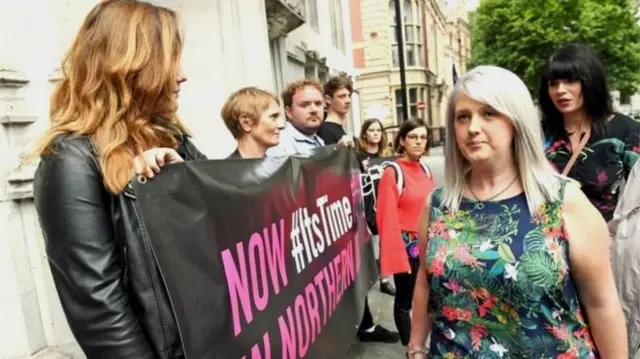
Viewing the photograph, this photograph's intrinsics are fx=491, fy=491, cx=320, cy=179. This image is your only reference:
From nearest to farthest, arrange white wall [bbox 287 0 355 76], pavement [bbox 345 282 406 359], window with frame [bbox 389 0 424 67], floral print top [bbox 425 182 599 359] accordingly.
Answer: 1. floral print top [bbox 425 182 599 359]
2. pavement [bbox 345 282 406 359]
3. white wall [bbox 287 0 355 76]
4. window with frame [bbox 389 0 424 67]

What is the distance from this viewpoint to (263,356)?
1.77m

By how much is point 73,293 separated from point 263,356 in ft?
2.52

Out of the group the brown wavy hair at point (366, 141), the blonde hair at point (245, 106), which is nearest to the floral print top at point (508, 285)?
the blonde hair at point (245, 106)

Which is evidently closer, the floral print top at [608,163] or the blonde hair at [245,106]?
the floral print top at [608,163]

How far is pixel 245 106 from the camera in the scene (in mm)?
2822

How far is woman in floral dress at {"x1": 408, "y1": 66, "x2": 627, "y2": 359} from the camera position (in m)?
1.44

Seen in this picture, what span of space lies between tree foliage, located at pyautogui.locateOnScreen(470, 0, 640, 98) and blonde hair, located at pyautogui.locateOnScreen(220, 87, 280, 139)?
26347 mm

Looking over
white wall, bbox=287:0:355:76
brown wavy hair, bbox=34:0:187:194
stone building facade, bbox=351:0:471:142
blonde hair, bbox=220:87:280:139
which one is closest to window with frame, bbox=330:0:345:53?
white wall, bbox=287:0:355:76

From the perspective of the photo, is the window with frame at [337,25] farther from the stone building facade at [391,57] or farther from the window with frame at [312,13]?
the stone building facade at [391,57]

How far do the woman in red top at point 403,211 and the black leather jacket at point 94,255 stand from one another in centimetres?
224

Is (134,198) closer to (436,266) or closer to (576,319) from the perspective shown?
(436,266)

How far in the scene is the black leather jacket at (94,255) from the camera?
1.22 m

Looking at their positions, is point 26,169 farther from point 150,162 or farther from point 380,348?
point 380,348

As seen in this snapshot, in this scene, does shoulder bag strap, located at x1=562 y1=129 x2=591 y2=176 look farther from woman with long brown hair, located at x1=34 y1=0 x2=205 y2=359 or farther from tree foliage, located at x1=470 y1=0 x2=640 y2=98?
tree foliage, located at x1=470 y1=0 x2=640 y2=98
